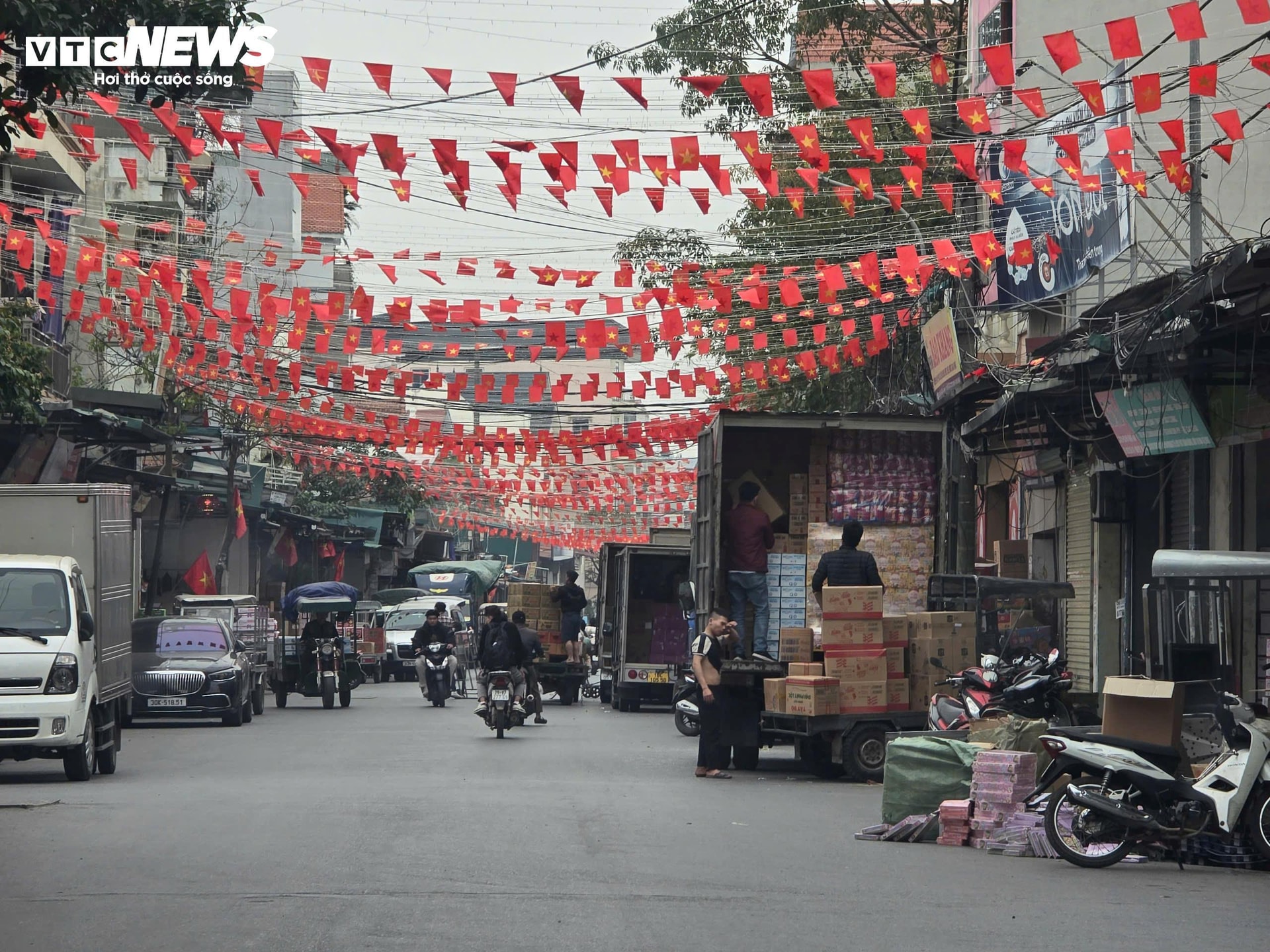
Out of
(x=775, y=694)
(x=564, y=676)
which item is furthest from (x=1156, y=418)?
(x=564, y=676)

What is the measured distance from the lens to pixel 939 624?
16.5 meters

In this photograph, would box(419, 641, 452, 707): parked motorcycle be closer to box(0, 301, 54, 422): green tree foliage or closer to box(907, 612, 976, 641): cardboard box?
box(0, 301, 54, 422): green tree foliage

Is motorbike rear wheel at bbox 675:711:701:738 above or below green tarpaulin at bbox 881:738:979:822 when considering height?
below

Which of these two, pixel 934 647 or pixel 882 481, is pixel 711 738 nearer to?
pixel 934 647

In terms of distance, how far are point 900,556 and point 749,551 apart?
5.81 feet

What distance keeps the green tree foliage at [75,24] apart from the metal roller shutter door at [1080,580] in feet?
49.0

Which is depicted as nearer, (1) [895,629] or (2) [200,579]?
(1) [895,629]

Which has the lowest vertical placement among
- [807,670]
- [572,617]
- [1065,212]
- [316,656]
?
[316,656]

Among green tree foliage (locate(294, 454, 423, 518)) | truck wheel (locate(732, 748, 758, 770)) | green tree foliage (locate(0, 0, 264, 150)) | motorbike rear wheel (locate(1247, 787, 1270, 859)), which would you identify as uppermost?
green tree foliage (locate(294, 454, 423, 518))

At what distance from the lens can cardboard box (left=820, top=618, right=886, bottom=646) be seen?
16.2 meters

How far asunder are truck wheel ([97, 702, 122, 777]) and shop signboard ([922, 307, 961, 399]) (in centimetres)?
1052

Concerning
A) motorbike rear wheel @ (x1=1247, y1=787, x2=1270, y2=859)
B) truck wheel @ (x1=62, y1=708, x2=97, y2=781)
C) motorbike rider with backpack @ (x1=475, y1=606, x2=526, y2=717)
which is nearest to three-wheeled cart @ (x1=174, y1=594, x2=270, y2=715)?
motorbike rider with backpack @ (x1=475, y1=606, x2=526, y2=717)

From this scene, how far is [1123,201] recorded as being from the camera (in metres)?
17.7

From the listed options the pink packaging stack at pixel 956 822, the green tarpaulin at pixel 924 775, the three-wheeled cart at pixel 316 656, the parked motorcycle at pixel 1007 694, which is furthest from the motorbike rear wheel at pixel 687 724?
the pink packaging stack at pixel 956 822
